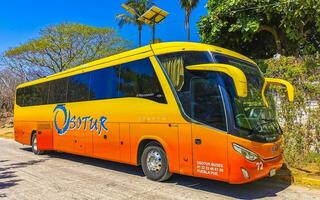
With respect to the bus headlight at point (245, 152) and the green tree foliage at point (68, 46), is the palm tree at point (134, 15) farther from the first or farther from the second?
the bus headlight at point (245, 152)

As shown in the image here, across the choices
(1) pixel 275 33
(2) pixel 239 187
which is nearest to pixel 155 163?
(2) pixel 239 187

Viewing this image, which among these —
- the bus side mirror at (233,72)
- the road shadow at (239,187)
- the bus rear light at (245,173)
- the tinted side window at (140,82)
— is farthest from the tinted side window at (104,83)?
the bus rear light at (245,173)

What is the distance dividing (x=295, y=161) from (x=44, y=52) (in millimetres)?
30669

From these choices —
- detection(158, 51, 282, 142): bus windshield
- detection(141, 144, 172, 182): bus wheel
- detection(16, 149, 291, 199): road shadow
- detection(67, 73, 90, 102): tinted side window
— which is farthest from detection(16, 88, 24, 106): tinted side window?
detection(158, 51, 282, 142): bus windshield

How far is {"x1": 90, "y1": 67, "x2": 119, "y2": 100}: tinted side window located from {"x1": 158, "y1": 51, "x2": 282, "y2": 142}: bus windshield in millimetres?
2040

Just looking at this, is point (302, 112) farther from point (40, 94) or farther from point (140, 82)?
point (40, 94)

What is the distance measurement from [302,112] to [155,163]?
462 cm

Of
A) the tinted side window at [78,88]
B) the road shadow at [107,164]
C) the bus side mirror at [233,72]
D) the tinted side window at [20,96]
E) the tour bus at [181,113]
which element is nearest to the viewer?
the bus side mirror at [233,72]

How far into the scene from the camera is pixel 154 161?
27.8ft

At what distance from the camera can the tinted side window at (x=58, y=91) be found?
12648mm

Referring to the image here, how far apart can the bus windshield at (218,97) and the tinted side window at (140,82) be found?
19.2 inches

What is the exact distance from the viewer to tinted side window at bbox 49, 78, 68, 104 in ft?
41.5

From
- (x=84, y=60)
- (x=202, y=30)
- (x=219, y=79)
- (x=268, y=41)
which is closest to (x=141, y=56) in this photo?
(x=219, y=79)

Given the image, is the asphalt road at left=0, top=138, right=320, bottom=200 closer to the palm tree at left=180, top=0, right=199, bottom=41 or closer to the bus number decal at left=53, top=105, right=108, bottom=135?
the bus number decal at left=53, top=105, right=108, bottom=135
